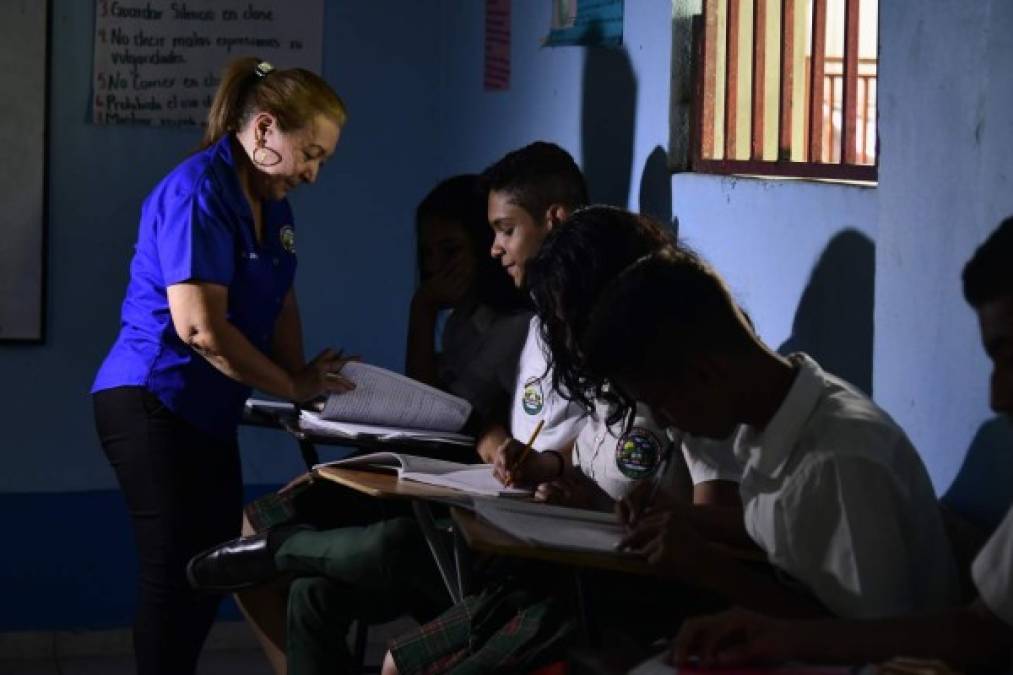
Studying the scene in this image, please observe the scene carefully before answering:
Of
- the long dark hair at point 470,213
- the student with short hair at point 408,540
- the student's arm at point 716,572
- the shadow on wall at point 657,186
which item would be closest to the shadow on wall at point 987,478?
the student's arm at point 716,572

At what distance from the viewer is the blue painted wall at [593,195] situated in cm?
180

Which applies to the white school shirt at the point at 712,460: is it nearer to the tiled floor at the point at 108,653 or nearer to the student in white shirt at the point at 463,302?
the student in white shirt at the point at 463,302

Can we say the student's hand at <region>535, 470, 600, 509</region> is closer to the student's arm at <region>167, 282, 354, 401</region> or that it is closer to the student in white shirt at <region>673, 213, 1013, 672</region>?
the student's arm at <region>167, 282, 354, 401</region>

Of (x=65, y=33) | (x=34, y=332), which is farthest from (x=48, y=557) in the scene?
(x=65, y=33)

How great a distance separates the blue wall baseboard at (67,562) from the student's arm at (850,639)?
10.8 ft

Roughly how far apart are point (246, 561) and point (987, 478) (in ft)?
4.91

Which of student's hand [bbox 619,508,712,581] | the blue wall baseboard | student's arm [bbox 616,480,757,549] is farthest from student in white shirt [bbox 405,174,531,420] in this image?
the blue wall baseboard

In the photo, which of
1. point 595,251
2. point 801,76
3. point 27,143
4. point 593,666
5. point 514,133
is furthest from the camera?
point 27,143

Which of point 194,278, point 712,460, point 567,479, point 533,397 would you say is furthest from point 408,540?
point 194,278

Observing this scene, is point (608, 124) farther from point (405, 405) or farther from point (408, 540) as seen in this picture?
point (408, 540)

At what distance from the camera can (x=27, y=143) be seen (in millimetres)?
4332

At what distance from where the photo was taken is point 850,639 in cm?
147

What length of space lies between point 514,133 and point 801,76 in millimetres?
1205

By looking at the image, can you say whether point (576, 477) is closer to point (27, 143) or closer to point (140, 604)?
point (140, 604)
